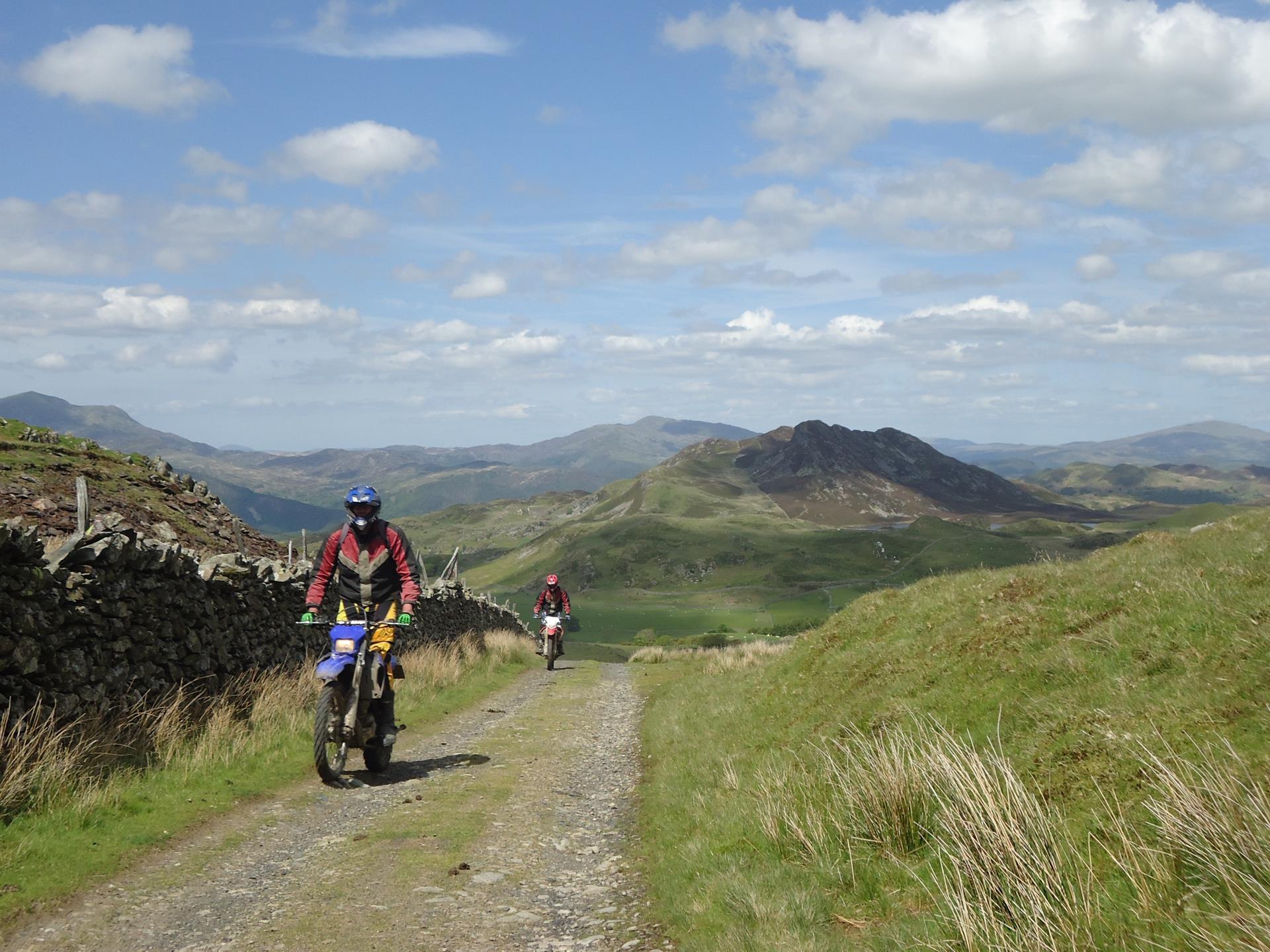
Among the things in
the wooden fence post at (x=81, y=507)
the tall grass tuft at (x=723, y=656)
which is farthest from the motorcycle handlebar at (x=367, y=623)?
the tall grass tuft at (x=723, y=656)

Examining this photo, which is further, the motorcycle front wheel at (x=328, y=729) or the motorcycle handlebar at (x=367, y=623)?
the motorcycle handlebar at (x=367, y=623)

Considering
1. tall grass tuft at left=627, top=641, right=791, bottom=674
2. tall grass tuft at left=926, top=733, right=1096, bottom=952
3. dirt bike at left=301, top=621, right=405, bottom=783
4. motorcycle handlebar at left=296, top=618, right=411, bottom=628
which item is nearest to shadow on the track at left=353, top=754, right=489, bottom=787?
dirt bike at left=301, top=621, right=405, bottom=783

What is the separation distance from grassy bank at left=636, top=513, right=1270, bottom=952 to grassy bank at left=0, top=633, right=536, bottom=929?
456cm

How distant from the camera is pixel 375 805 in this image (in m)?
9.95

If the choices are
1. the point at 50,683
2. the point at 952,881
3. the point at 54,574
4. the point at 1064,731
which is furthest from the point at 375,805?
the point at 1064,731

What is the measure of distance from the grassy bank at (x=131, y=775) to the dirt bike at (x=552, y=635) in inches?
592

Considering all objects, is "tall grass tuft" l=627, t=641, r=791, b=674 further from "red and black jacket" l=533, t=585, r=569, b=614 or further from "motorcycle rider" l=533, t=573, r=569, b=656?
"red and black jacket" l=533, t=585, r=569, b=614

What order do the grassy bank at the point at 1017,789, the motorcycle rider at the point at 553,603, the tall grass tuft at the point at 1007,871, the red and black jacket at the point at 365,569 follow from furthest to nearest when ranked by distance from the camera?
the motorcycle rider at the point at 553,603 < the red and black jacket at the point at 365,569 < the grassy bank at the point at 1017,789 < the tall grass tuft at the point at 1007,871

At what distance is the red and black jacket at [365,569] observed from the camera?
11414mm

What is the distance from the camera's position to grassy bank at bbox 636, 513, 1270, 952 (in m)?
4.82

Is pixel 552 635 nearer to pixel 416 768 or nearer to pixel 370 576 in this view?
pixel 416 768

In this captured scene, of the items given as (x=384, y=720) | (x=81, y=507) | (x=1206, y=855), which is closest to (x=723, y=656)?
(x=384, y=720)

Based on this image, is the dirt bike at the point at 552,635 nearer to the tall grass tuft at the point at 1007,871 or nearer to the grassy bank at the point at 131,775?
the grassy bank at the point at 131,775

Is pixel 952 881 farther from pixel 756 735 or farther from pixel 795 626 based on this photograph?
pixel 795 626
